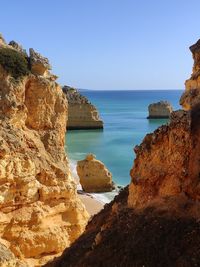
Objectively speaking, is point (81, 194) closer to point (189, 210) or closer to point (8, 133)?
point (8, 133)

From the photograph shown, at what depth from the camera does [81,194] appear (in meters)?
35.3

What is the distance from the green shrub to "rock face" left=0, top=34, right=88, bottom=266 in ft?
0.75

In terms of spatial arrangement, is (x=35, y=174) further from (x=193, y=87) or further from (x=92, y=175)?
(x=92, y=175)

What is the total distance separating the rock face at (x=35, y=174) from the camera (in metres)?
18.2

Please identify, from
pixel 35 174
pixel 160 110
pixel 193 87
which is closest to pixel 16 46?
pixel 35 174

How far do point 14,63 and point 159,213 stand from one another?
12.8m

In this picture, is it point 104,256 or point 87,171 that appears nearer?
point 104,256

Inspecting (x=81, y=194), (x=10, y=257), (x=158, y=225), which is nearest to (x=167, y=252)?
(x=158, y=225)

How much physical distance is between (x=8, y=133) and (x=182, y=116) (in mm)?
9668

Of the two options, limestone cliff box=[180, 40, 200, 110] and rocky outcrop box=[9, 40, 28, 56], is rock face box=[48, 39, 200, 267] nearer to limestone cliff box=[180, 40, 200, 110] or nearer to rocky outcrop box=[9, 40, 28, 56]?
limestone cliff box=[180, 40, 200, 110]

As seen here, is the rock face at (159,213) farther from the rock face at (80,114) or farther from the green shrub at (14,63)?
the rock face at (80,114)

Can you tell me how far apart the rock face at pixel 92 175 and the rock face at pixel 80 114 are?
5628 cm

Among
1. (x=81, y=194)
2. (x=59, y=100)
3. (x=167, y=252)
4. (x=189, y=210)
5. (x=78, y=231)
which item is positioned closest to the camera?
(x=167, y=252)

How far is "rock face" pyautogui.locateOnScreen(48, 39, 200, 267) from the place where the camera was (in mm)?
9422
